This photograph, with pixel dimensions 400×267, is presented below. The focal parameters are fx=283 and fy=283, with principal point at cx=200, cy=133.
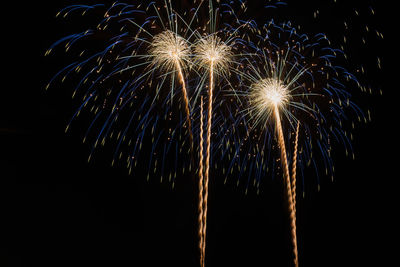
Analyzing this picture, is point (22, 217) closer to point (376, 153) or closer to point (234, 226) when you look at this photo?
point (234, 226)

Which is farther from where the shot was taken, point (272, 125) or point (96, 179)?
point (96, 179)

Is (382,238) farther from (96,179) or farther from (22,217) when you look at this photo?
(22,217)

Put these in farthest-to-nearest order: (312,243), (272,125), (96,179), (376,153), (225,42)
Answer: (96,179), (312,243), (376,153), (272,125), (225,42)

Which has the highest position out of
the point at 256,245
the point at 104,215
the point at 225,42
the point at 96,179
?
the point at 225,42

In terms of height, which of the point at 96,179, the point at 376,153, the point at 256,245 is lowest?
the point at 256,245

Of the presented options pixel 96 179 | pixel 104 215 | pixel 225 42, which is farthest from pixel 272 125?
pixel 104 215

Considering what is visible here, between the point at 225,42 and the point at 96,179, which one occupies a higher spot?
the point at 225,42

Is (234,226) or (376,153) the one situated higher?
(376,153)

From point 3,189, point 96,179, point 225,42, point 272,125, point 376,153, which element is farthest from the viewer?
point 96,179

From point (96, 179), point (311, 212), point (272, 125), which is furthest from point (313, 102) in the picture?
point (96, 179)
